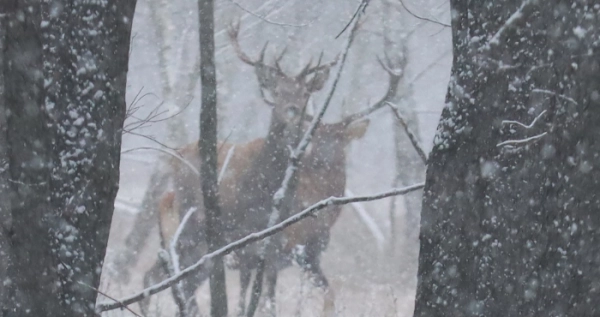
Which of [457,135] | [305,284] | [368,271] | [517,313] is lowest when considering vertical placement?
[517,313]

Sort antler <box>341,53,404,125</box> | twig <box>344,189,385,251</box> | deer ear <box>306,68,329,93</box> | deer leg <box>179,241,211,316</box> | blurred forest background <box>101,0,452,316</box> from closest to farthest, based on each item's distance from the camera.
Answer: antler <box>341,53,404,125</box> < deer ear <box>306,68,329,93</box> < deer leg <box>179,241,211,316</box> < blurred forest background <box>101,0,452,316</box> < twig <box>344,189,385,251</box>

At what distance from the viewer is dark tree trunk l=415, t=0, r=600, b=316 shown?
1.49 meters

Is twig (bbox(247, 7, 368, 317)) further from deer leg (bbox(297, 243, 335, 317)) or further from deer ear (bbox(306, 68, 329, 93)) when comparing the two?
deer ear (bbox(306, 68, 329, 93))

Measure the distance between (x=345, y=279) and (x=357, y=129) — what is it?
84.1 inches

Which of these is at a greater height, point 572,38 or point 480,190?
point 572,38

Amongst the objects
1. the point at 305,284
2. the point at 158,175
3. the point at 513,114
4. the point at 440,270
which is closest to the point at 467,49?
the point at 513,114

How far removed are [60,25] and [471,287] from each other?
1.10m

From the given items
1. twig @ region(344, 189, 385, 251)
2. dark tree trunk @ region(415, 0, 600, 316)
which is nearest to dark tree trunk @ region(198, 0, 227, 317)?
twig @ region(344, 189, 385, 251)

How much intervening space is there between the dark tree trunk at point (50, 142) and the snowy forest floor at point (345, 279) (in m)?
5.99

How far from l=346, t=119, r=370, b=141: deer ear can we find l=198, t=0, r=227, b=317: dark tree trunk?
85.0 inches

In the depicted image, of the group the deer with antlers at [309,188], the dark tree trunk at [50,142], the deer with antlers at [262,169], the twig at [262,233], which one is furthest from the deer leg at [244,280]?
the dark tree trunk at [50,142]

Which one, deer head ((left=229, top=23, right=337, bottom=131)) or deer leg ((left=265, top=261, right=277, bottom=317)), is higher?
deer head ((left=229, top=23, right=337, bottom=131))

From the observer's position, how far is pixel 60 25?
1656 millimetres

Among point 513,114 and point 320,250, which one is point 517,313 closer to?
point 513,114
